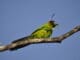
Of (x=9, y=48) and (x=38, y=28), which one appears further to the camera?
(x=38, y=28)

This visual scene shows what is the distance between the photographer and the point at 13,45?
749mm

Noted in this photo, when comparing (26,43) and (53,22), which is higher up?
(53,22)

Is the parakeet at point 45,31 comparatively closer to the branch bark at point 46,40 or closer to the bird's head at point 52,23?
the bird's head at point 52,23

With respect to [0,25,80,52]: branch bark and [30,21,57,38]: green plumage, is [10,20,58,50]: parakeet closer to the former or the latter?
[30,21,57,38]: green plumage

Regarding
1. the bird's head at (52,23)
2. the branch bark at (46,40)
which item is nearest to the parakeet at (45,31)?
the bird's head at (52,23)

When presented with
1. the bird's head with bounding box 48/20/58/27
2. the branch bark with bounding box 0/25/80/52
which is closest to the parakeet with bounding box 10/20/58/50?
the bird's head with bounding box 48/20/58/27

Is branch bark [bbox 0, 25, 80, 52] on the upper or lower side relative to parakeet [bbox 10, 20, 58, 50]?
lower

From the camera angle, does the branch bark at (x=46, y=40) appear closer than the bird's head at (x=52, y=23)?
Yes

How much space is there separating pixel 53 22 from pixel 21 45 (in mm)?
416

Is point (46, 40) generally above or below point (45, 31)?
below

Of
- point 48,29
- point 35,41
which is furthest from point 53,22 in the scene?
point 35,41

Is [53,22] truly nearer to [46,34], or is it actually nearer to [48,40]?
[46,34]

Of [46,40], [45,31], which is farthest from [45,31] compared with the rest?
[46,40]

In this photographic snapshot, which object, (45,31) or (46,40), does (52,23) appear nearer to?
(45,31)
